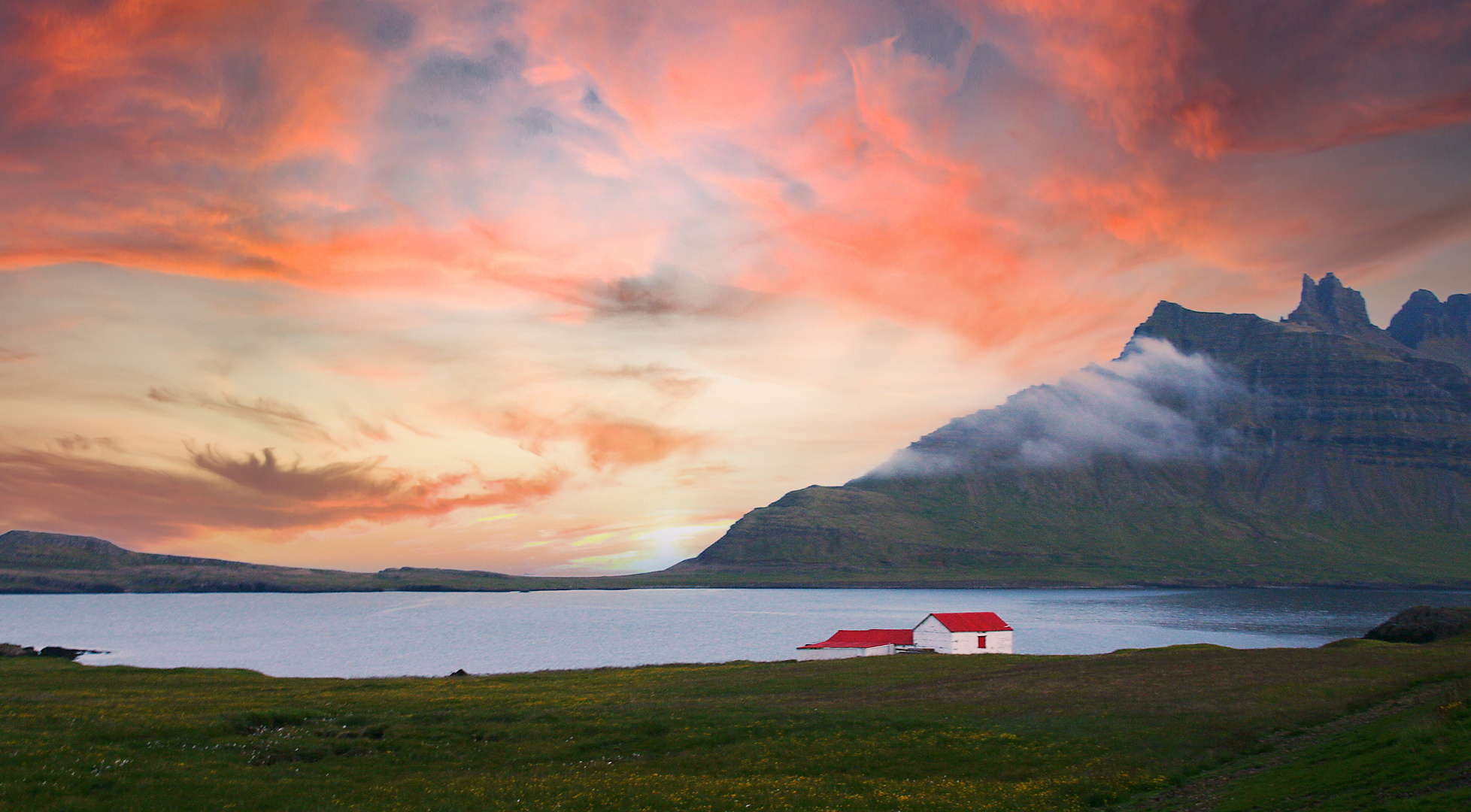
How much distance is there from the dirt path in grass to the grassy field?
21cm

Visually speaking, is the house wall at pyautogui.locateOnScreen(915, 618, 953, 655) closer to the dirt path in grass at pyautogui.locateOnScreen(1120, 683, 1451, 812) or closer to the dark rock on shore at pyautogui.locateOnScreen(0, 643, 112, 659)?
the dirt path in grass at pyautogui.locateOnScreen(1120, 683, 1451, 812)

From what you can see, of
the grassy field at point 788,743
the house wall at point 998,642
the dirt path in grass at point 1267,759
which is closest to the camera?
the grassy field at point 788,743

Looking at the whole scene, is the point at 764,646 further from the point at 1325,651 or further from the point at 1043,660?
the point at 1325,651

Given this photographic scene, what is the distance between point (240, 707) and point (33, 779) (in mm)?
25441

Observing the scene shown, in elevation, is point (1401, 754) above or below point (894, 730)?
above

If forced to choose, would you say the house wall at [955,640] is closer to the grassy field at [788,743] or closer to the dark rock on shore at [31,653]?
the grassy field at [788,743]

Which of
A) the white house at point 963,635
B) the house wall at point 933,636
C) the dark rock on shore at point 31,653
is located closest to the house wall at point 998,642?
the white house at point 963,635

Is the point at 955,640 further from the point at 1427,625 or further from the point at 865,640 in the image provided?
the point at 1427,625

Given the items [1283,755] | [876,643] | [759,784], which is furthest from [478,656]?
[1283,755]

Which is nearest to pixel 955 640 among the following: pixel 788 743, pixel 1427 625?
pixel 1427 625

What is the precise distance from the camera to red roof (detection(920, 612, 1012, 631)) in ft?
342

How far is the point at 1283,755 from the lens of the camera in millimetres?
34094

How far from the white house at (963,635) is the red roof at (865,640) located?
1620 millimetres

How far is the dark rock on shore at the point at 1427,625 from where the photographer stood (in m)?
89.8
